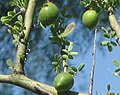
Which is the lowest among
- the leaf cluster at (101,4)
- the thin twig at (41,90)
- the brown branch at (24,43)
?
the thin twig at (41,90)

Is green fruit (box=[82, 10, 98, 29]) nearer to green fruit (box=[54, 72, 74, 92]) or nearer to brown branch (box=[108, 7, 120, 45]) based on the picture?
brown branch (box=[108, 7, 120, 45])

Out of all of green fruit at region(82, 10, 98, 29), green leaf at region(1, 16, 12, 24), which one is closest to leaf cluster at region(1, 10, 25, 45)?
green leaf at region(1, 16, 12, 24)

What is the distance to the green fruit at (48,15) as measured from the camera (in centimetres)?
61

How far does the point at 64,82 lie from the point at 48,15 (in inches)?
4.6

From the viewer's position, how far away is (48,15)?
24.3 inches

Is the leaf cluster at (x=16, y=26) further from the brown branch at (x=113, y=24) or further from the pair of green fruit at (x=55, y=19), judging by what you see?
the brown branch at (x=113, y=24)

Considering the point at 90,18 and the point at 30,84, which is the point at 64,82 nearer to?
the point at 30,84

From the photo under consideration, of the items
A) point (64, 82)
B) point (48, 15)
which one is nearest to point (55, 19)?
point (48, 15)

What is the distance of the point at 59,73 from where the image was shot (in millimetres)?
583

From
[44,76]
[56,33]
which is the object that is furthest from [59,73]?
[44,76]

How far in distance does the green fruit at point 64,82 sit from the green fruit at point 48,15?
0.09 meters

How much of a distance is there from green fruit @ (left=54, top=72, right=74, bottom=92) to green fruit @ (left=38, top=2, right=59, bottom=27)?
0.30 feet

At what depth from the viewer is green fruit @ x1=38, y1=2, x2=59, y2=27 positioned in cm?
61

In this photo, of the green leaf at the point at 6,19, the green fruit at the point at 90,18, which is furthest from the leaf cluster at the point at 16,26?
the green fruit at the point at 90,18
